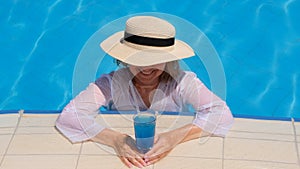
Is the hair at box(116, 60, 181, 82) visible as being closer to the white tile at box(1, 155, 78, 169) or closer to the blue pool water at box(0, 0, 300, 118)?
the white tile at box(1, 155, 78, 169)

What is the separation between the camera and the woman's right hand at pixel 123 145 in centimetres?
339

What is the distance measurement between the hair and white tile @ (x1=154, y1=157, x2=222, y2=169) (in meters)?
0.51

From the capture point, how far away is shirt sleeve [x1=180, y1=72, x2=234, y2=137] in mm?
3580

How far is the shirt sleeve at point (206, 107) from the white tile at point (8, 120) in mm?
1079

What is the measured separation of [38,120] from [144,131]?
0.89 m

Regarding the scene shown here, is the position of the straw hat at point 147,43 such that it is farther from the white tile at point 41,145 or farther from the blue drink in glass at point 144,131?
the white tile at point 41,145

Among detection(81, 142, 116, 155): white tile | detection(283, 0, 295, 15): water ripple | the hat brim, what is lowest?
detection(81, 142, 116, 155): white tile

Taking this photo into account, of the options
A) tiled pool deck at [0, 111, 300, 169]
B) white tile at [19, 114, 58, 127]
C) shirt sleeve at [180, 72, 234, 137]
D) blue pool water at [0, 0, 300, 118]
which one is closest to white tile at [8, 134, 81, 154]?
tiled pool deck at [0, 111, 300, 169]

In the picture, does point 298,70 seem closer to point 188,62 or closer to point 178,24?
point 188,62

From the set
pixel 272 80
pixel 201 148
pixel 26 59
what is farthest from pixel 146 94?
pixel 26 59

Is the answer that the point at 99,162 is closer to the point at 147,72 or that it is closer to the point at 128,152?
the point at 128,152

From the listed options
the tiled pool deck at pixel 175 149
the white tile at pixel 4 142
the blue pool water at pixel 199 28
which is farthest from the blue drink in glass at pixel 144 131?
the blue pool water at pixel 199 28

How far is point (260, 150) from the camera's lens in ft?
11.5

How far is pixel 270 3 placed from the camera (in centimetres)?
629
